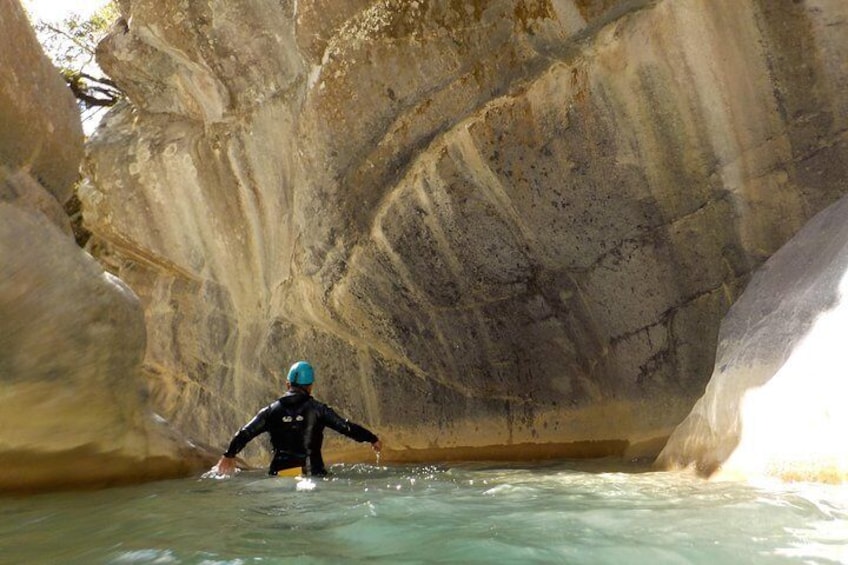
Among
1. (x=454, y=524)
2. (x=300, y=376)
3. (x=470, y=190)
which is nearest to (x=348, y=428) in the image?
(x=300, y=376)

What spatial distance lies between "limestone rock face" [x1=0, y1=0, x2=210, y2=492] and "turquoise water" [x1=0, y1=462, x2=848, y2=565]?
523 mm

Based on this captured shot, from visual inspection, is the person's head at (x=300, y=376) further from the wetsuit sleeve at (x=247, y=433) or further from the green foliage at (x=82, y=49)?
the green foliage at (x=82, y=49)

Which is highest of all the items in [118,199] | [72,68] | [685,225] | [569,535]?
[72,68]

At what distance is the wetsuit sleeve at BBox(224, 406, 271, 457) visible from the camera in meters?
6.30

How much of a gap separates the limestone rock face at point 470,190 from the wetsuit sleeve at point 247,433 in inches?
93.6

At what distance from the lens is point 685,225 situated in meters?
6.98

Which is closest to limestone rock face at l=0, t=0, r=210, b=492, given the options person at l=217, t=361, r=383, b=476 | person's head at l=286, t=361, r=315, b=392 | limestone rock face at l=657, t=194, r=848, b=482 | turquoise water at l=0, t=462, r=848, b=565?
turquoise water at l=0, t=462, r=848, b=565

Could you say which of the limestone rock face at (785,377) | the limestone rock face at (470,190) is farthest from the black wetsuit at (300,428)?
the limestone rock face at (785,377)

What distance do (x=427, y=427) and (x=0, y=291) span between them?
512 centimetres

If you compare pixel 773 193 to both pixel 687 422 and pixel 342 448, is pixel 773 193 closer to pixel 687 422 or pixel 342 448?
pixel 687 422

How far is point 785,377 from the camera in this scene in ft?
15.4

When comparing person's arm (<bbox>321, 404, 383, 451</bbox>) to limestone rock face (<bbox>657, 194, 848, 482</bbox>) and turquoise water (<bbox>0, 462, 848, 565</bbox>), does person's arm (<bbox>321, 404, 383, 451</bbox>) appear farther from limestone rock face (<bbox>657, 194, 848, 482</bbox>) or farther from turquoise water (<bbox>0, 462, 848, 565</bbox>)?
limestone rock face (<bbox>657, 194, 848, 482</bbox>)

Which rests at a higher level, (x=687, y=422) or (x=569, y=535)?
(x=687, y=422)

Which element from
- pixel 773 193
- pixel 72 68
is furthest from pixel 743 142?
pixel 72 68
